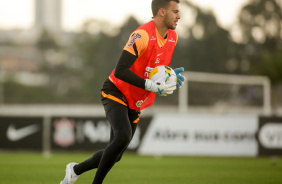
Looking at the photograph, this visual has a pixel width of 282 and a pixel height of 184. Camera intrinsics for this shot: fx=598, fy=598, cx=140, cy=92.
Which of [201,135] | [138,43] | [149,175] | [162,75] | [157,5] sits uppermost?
[157,5]

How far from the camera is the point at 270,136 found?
53.2ft

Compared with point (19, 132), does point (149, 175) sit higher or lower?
higher

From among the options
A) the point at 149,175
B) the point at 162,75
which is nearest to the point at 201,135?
the point at 149,175

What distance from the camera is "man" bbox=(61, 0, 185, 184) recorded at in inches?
271

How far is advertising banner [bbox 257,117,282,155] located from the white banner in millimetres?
242

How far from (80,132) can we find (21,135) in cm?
178

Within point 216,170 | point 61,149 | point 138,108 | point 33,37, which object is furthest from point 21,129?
point 33,37

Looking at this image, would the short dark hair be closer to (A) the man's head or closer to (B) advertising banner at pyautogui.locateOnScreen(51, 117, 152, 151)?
(A) the man's head

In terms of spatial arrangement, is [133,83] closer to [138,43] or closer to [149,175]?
[138,43]

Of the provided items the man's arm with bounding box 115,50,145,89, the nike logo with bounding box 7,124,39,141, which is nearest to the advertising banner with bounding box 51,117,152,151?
the nike logo with bounding box 7,124,39,141

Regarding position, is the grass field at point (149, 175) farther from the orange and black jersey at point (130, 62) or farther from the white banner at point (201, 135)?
the white banner at point (201, 135)

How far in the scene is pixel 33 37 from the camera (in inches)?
3447

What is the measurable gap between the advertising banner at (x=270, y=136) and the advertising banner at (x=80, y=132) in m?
3.29

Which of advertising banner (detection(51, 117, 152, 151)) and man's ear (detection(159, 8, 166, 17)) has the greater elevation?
man's ear (detection(159, 8, 166, 17))
